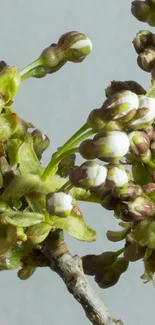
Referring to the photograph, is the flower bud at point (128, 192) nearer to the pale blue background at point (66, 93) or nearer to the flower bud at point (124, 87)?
the flower bud at point (124, 87)

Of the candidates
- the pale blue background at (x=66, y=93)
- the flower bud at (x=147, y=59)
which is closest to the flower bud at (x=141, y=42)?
the flower bud at (x=147, y=59)

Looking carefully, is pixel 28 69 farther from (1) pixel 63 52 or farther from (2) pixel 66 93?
(2) pixel 66 93

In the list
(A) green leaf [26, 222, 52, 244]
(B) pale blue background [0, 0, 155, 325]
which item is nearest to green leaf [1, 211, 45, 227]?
(A) green leaf [26, 222, 52, 244]

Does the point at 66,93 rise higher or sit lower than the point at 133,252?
lower

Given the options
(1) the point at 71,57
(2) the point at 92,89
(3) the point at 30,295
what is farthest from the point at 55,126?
(1) the point at 71,57

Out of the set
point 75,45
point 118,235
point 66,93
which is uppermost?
point 75,45

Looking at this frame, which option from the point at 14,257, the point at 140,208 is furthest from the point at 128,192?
the point at 14,257

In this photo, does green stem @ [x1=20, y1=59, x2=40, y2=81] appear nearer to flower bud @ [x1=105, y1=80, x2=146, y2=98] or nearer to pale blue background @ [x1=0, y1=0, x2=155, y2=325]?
flower bud @ [x1=105, y1=80, x2=146, y2=98]
